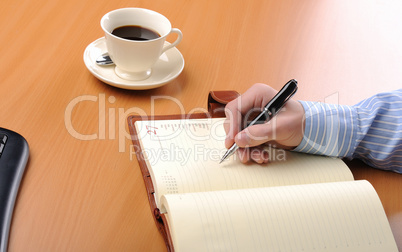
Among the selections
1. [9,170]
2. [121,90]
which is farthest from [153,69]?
[9,170]

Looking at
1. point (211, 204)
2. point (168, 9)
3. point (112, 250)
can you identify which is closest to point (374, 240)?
point (211, 204)

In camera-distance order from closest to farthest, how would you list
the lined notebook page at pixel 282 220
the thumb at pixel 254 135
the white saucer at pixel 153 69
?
1. the lined notebook page at pixel 282 220
2. the thumb at pixel 254 135
3. the white saucer at pixel 153 69

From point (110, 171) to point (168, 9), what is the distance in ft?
1.67

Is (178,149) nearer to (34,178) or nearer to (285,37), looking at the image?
(34,178)

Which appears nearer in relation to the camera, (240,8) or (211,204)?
(211,204)

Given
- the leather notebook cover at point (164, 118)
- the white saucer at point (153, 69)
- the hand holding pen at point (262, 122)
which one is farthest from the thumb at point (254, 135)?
the white saucer at point (153, 69)

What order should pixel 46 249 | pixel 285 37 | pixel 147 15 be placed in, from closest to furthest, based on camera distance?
1. pixel 46 249
2. pixel 147 15
3. pixel 285 37

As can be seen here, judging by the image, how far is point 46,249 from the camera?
519 millimetres

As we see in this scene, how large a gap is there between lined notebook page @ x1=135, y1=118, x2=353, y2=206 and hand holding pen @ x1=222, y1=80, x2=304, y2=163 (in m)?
0.02

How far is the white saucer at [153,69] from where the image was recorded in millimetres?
777

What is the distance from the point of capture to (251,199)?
21.6 inches

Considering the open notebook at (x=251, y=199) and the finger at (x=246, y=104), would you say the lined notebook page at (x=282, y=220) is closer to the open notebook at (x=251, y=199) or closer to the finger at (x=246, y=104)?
the open notebook at (x=251, y=199)

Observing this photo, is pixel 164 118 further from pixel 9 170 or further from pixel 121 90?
pixel 9 170

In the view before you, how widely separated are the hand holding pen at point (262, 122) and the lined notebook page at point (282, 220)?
0.32 ft
